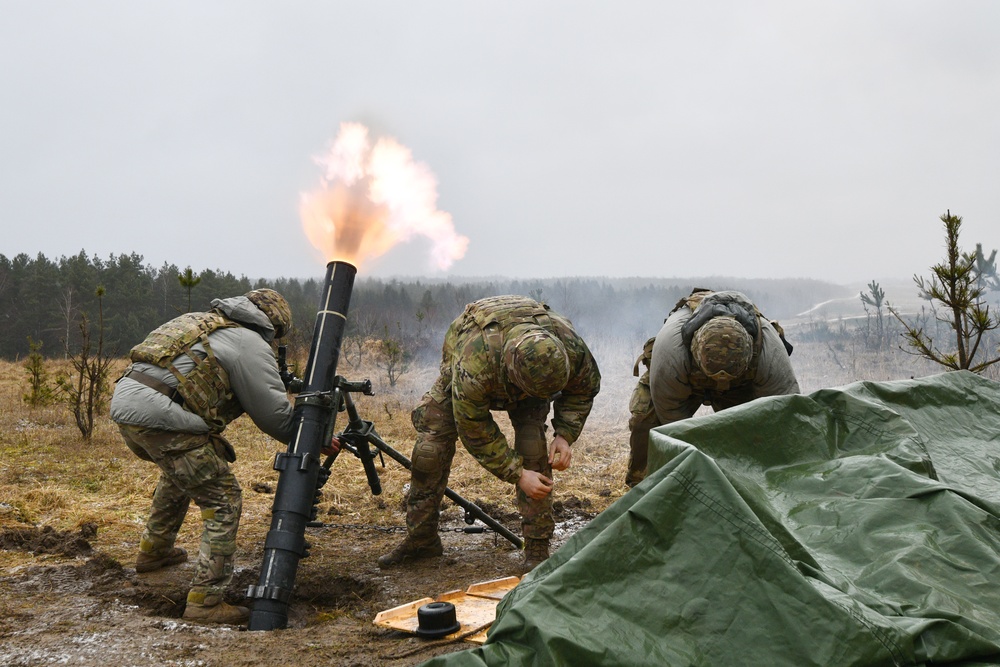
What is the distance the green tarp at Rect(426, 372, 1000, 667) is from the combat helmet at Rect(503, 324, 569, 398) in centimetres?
148

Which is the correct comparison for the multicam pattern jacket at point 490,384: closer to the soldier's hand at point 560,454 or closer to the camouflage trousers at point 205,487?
the soldier's hand at point 560,454

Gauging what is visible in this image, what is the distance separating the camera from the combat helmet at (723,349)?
14.0 feet

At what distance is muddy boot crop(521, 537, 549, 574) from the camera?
4.88 m

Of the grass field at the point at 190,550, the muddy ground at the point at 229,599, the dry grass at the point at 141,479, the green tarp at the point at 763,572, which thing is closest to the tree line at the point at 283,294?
the dry grass at the point at 141,479

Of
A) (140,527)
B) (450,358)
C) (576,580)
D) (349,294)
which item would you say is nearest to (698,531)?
(576,580)

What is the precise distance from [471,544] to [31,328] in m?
30.9

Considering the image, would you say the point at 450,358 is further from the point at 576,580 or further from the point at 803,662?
the point at 803,662

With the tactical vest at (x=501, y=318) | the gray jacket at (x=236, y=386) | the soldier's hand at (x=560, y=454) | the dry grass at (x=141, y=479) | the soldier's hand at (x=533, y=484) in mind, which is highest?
the tactical vest at (x=501, y=318)

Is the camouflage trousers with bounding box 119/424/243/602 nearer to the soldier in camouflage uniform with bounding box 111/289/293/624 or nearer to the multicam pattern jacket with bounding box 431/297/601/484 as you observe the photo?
the soldier in camouflage uniform with bounding box 111/289/293/624

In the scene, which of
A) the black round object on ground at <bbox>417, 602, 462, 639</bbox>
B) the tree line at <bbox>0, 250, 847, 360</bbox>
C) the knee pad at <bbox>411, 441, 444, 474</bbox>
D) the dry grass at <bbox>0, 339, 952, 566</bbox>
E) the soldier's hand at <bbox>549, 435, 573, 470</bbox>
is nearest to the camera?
the black round object on ground at <bbox>417, 602, 462, 639</bbox>

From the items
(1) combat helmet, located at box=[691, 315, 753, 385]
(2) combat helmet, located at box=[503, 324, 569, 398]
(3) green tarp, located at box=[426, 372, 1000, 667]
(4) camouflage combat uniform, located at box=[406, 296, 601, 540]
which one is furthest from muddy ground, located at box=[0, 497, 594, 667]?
(1) combat helmet, located at box=[691, 315, 753, 385]

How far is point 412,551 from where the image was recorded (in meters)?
5.27

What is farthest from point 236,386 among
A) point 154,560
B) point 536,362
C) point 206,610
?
point 536,362

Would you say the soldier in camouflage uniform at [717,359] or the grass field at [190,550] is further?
the soldier in camouflage uniform at [717,359]
